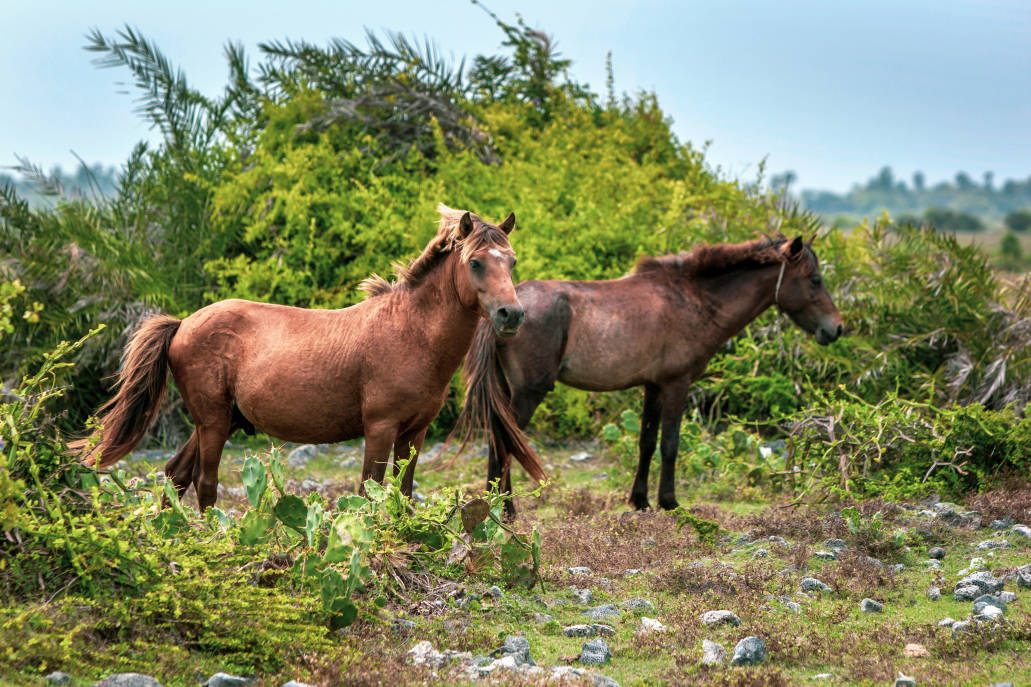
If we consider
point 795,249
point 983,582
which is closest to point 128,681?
point 983,582

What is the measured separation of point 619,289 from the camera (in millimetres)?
8086

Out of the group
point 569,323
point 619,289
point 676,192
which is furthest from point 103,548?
point 676,192

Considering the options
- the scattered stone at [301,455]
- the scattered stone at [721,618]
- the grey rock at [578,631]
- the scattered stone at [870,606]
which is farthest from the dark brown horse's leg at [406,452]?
the scattered stone at [301,455]

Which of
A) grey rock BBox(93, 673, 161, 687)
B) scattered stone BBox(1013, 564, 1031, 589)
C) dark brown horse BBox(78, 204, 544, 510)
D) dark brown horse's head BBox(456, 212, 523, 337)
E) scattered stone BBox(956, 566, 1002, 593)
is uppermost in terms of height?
dark brown horse's head BBox(456, 212, 523, 337)

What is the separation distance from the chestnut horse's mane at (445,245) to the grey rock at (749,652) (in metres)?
2.35

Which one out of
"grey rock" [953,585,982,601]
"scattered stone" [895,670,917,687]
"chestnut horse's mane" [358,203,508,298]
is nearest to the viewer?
"scattered stone" [895,670,917,687]

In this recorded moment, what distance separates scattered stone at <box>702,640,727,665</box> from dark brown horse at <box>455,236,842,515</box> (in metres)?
2.91

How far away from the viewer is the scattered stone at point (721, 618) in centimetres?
491

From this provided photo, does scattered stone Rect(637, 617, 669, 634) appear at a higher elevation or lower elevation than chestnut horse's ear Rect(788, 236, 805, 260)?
lower

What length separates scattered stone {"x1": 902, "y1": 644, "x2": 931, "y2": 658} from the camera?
4465 mm

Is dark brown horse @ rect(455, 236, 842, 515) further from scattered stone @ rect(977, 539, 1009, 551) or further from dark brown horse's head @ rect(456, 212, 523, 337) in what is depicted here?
scattered stone @ rect(977, 539, 1009, 551)

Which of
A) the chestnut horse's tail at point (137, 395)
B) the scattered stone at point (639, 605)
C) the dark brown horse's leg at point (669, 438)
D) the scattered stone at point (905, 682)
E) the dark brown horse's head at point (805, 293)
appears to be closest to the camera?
the scattered stone at point (905, 682)

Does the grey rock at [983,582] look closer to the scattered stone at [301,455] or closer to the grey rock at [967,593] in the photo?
the grey rock at [967,593]

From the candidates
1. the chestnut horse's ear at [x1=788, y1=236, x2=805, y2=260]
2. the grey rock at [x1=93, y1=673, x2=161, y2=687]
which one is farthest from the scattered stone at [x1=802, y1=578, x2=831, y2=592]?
the grey rock at [x1=93, y1=673, x2=161, y2=687]
